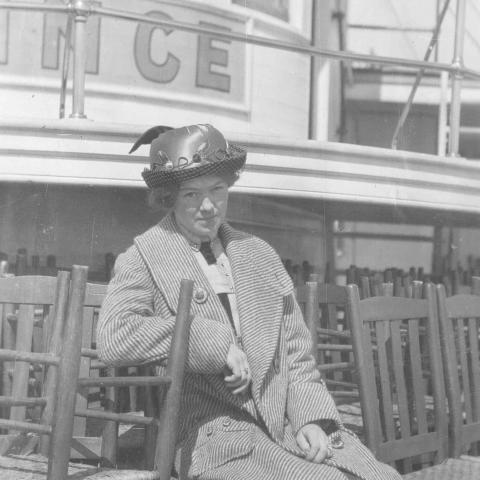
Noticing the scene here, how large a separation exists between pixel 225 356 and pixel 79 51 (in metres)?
1.77

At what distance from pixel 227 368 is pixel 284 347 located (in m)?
0.20

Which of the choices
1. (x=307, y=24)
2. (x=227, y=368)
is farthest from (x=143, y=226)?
(x=227, y=368)

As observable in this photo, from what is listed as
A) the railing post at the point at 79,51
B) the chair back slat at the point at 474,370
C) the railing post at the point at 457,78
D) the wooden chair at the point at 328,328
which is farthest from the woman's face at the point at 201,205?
the railing post at the point at 457,78

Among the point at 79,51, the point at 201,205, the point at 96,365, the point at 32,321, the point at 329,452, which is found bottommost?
the point at 329,452

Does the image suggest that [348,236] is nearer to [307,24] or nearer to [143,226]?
[307,24]

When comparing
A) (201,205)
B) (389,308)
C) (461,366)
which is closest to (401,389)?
(389,308)

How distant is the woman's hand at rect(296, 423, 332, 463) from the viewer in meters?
1.83

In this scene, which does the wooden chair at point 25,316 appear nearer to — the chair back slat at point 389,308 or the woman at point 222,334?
the woman at point 222,334

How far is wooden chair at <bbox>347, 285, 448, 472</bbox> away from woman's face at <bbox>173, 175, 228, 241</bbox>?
1.17ft

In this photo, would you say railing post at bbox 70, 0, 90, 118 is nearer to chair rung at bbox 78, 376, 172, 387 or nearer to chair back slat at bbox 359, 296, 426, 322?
chair back slat at bbox 359, 296, 426, 322

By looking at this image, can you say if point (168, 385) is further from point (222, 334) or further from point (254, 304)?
point (254, 304)

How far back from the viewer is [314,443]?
185 centimetres

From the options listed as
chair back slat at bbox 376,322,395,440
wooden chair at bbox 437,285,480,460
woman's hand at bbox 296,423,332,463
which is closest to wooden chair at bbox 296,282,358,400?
chair back slat at bbox 376,322,395,440

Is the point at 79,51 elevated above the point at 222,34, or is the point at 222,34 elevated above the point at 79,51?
the point at 222,34
